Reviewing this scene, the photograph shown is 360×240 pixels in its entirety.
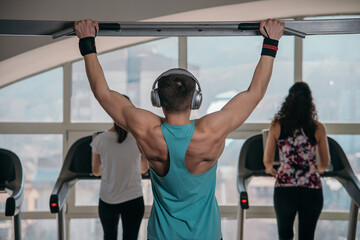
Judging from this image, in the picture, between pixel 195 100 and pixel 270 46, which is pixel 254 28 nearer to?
pixel 270 46

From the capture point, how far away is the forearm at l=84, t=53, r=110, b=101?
5.80 feet

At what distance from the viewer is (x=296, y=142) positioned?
3006 millimetres

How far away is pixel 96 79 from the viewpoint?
1.78 meters

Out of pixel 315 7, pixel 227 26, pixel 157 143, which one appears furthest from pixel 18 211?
pixel 315 7

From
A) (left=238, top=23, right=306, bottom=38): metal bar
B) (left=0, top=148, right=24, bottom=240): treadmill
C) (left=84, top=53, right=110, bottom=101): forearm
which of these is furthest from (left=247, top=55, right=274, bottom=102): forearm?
(left=0, top=148, right=24, bottom=240): treadmill

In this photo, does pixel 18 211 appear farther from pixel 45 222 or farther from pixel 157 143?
pixel 157 143

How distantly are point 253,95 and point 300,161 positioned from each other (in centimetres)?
140

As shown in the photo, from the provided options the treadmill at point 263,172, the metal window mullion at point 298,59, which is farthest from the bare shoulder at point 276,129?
the metal window mullion at point 298,59

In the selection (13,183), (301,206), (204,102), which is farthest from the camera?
(204,102)

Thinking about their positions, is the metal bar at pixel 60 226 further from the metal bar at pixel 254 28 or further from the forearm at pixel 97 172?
the metal bar at pixel 254 28

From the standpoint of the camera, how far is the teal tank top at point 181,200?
170cm

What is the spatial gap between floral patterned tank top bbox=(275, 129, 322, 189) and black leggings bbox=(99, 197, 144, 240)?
1.05 metres

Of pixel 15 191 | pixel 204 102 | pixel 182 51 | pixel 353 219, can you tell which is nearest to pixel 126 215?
pixel 15 191

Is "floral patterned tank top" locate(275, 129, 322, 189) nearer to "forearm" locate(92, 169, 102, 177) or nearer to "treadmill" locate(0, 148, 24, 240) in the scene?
"forearm" locate(92, 169, 102, 177)
